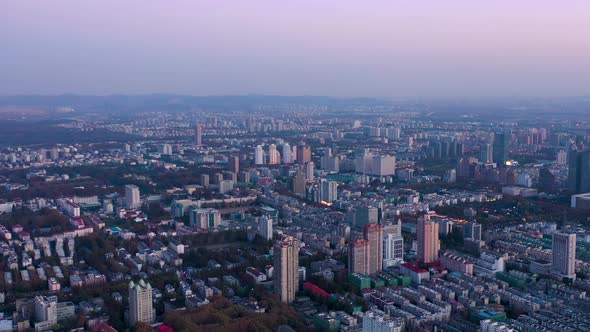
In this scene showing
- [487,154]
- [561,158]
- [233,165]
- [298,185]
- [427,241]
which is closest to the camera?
[427,241]

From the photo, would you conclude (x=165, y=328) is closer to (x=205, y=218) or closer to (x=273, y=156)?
(x=205, y=218)

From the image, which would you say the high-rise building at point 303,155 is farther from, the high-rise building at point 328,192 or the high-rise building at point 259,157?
the high-rise building at point 328,192

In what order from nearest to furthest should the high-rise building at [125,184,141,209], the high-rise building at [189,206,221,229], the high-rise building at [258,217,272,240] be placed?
the high-rise building at [258,217,272,240]
the high-rise building at [189,206,221,229]
the high-rise building at [125,184,141,209]

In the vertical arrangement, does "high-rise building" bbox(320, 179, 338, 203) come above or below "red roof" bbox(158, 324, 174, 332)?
above

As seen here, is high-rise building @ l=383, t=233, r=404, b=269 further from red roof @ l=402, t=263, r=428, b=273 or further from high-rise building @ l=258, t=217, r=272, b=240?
high-rise building @ l=258, t=217, r=272, b=240

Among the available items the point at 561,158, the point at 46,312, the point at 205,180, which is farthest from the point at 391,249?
the point at 561,158

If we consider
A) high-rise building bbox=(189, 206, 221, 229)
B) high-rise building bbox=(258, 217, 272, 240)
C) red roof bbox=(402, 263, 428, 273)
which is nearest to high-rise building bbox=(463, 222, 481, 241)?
red roof bbox=(402, 263, 428, 273)

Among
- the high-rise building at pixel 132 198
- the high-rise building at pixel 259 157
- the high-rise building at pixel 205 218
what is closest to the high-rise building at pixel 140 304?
the high-rise building at pixel 205 218
